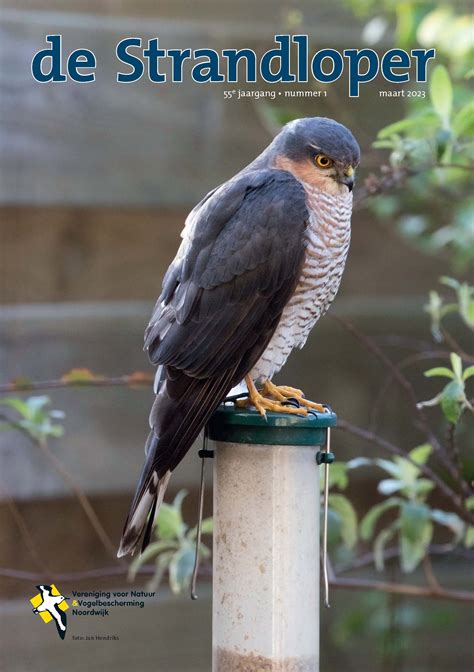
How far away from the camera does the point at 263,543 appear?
175 centimetres

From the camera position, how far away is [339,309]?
10.3 feet

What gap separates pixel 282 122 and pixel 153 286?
82 cm

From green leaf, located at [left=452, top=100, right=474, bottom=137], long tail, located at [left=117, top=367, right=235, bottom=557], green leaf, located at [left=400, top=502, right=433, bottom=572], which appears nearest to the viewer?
long tail, located at [left=117, top=367, right=235, bottom=557]

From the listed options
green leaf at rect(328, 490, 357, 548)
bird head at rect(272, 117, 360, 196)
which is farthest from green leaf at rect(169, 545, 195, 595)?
bird head at rect(272, 117, 360, 196)

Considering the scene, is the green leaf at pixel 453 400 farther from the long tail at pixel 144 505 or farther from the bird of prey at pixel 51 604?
the bird of prey at pixel 51 604

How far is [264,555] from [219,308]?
0.44 meters

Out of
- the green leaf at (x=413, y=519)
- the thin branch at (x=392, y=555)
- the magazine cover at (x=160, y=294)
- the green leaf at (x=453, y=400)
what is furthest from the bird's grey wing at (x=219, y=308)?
the thin branch at (x=392, y=555)

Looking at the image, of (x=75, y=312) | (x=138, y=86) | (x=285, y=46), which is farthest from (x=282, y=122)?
(x=75, y=312)

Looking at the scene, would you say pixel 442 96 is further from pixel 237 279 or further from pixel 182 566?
pixel 182 566

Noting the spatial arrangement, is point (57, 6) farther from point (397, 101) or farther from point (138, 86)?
point (397, 101)

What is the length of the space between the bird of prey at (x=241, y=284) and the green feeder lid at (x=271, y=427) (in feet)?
0.08

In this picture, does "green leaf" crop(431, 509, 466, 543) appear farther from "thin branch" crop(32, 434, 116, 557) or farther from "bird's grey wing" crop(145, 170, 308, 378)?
"bird's grey wing" crop(145, 170, 308, 378)

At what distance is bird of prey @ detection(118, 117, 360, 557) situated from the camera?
5.60ft

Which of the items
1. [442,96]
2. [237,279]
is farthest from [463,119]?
[237,279]
